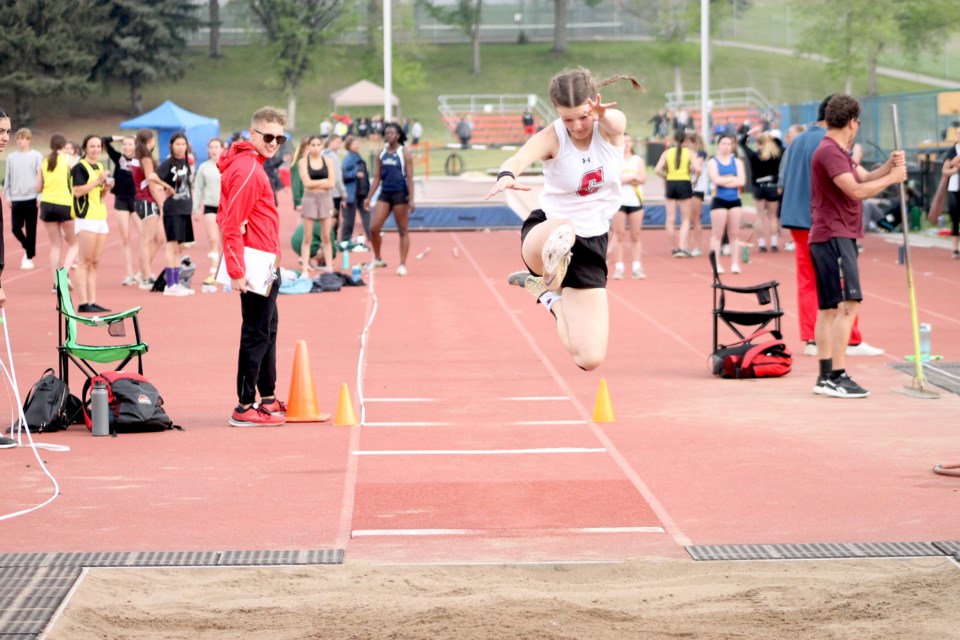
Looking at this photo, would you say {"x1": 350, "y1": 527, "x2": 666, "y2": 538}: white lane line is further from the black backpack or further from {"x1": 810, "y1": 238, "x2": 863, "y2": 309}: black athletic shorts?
{"x1": 810, "y1": 238, "x2": 863, "y2": 309}: black athletic shorts

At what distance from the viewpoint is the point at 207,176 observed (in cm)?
1780

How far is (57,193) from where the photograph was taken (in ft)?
52.6

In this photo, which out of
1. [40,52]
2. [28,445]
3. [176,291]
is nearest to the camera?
[28,445]

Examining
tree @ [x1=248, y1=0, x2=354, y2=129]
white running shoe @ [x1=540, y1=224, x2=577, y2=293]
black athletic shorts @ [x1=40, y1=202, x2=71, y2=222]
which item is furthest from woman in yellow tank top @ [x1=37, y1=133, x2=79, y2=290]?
tree @ [x1=248, y1=0, x2=354, y2=129]

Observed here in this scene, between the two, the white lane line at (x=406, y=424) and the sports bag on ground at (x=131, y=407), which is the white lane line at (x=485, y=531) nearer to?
the white lane line at (x=406, y=424)

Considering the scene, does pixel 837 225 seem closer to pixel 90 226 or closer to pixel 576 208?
pixel 576 208

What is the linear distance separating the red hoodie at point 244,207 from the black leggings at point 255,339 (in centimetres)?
27

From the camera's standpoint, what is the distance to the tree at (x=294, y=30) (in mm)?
70500

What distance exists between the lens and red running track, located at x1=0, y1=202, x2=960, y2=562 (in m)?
6.88

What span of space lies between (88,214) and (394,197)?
509 centimetres

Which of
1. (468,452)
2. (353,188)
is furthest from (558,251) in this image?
(353,188)

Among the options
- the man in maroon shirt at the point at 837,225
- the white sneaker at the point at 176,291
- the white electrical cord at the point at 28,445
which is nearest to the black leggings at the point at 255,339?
the white electrical cord at the point at 28,445

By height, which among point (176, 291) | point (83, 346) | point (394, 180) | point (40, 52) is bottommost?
point (176, 291)

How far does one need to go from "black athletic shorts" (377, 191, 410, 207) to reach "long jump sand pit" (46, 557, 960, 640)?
1304cm
